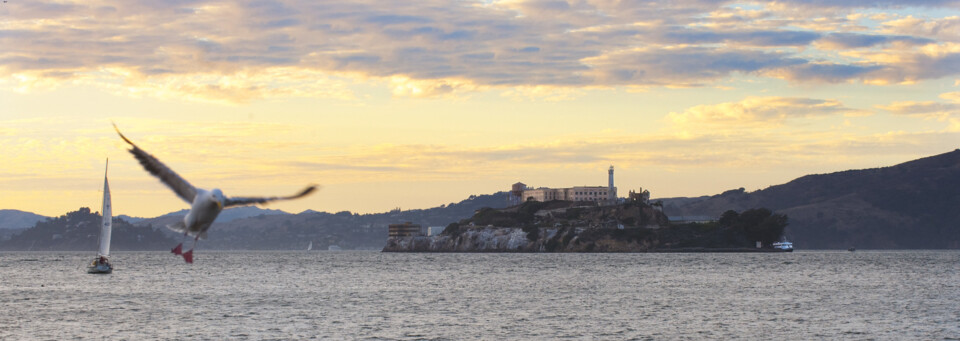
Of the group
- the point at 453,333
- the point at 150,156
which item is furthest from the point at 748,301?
the point at 150,156

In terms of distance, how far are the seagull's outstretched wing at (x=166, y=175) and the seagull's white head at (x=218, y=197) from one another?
696mm

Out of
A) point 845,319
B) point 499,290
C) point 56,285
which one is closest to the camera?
point 845,319

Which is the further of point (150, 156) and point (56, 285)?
point (56, 285)

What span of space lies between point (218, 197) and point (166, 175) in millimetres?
1421

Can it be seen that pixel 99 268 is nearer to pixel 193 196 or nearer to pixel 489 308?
pixel 489 308

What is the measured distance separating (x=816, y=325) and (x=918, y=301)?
2709 centimetres

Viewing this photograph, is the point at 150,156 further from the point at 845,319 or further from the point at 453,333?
the point at 845,319

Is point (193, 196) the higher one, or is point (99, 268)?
point (193, 196)

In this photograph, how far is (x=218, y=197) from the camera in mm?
19297

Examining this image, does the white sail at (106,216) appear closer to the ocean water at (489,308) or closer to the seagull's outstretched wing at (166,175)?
the ocean water at (489,308)

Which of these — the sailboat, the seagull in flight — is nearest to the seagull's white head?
the seagull in flight

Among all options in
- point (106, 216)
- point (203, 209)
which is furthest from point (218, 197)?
point (106, 216)

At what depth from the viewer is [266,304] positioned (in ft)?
315

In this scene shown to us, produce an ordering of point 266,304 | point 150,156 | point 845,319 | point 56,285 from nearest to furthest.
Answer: point 150,156 < point 845,319 < point 266,304 < point 56,285
